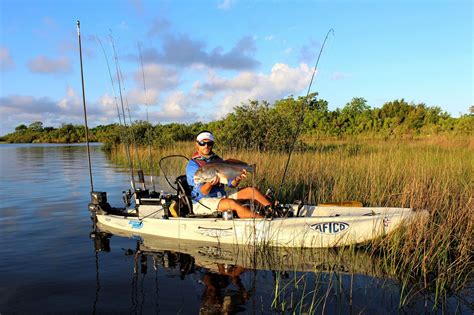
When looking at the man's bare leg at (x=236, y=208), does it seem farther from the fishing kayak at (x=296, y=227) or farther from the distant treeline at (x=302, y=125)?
the distant treeline at (x=302, y=125)

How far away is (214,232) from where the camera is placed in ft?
20.5

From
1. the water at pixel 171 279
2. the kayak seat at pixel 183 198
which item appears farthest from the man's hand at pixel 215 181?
the water at pixel 171 279

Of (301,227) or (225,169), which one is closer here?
(225,169)

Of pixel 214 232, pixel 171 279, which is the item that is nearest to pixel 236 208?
pixel 214 232

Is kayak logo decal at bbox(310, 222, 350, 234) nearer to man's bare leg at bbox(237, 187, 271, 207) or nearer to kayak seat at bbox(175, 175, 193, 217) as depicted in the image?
man's bare leg at bbox(237, 187, 271, 207)

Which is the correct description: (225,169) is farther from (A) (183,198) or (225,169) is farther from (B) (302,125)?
(B) (302,125)

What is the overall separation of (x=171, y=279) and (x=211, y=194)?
176 centimetres

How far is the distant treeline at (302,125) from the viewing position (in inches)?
607

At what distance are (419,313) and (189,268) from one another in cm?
299

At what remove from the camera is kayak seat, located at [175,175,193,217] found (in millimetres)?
6496

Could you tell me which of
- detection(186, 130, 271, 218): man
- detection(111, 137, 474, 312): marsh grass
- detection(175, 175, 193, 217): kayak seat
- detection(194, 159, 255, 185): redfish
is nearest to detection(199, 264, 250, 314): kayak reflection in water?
detection(186, 130, 271, 218): man

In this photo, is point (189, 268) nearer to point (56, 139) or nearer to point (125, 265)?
point (125, 265)

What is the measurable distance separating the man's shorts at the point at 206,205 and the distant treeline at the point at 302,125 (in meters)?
2.13

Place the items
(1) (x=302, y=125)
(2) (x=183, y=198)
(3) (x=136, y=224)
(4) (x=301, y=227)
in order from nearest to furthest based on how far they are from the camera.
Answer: (4) (x=301, y=227), (2) (x=183, y=198), (3) (x=136, y=224), (1) (x=302, y=125)
